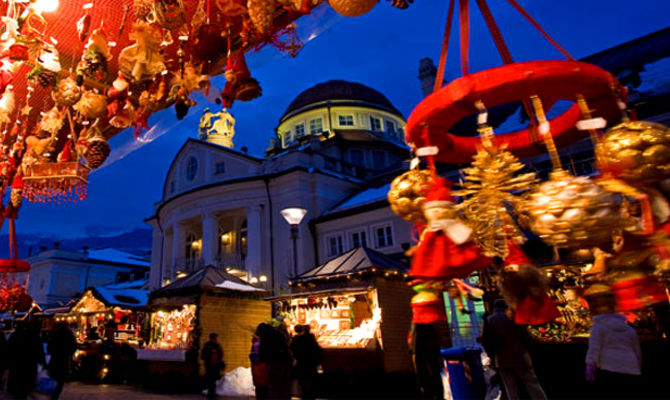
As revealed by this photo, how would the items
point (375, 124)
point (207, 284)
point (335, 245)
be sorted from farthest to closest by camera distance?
point (375, 124) < point (335, 245) < point (207, 284)

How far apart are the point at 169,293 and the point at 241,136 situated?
179121mm

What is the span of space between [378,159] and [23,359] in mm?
28679

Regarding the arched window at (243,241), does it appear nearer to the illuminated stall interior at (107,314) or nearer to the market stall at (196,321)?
the illuminated stall interior at (107,314)

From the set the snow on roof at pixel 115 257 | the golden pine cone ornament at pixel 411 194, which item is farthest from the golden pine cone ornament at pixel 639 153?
the snow on roof at pixel 115 257

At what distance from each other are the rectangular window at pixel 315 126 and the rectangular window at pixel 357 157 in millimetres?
4969

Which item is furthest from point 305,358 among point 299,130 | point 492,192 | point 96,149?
point 299,130

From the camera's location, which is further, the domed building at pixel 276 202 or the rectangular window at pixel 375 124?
the rectangular window at pixel 375 124

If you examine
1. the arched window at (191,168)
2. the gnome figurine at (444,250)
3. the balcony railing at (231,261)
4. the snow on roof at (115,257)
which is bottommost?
the gnome figurine at (444,250)

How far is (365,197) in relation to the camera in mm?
24578

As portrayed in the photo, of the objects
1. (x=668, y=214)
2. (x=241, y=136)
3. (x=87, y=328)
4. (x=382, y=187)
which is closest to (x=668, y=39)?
(x=382, y=187)

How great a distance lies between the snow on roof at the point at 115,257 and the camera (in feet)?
159

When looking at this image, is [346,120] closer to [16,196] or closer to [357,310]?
[357,310]

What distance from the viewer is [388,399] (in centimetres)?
1001

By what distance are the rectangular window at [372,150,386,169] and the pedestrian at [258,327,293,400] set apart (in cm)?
2671
